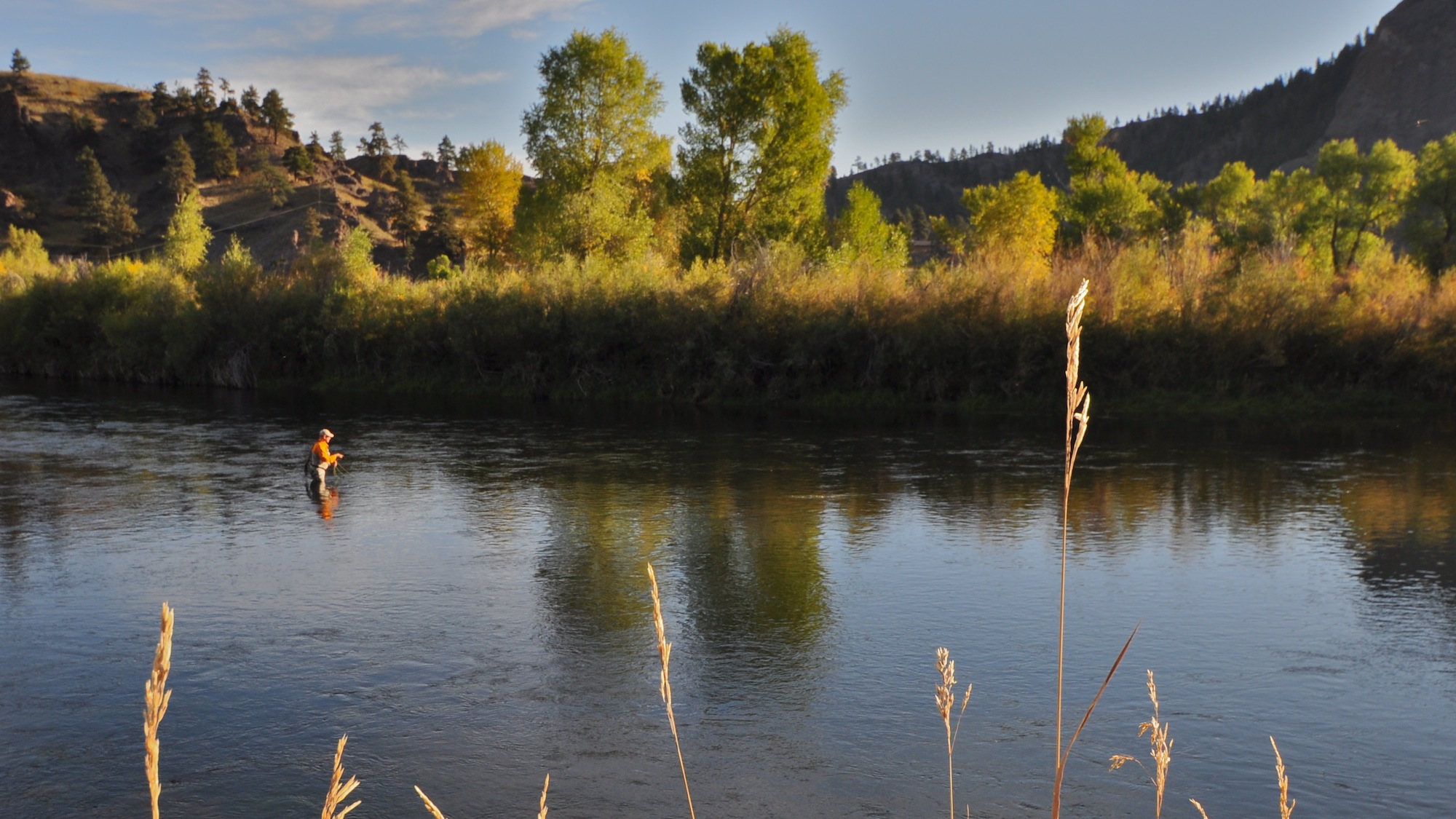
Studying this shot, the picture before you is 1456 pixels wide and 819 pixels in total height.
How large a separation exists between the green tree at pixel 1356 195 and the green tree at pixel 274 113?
436 ft

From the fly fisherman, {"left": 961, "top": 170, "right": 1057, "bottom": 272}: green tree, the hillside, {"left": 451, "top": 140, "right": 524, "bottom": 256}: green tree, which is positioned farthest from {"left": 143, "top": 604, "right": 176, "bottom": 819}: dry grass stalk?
the hillside

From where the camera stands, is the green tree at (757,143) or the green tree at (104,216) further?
the green tree at (104,216)

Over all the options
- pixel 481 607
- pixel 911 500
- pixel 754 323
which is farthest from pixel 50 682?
pixel 754 323

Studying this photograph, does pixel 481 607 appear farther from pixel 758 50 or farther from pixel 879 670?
pixel 758 50

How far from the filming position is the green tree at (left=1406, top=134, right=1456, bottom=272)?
55.9 metres

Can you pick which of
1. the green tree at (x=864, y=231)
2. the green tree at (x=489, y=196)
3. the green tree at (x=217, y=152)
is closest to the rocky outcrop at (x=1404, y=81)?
the green tree at (x=864, y=231)

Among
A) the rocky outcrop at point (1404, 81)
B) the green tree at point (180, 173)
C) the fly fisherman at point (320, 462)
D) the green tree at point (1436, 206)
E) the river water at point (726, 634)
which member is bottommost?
the river water at point (726, 634)

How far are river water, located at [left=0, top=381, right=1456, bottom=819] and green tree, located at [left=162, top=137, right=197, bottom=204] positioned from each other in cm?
11733

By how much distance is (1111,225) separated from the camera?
71.4m

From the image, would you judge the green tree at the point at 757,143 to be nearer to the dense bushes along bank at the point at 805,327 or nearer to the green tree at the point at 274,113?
the dense bushes along bank at the point at 805,327

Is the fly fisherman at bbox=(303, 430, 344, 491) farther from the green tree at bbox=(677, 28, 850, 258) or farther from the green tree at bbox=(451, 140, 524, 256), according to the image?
the green tree at bbox=(451, 140, 524, 256)

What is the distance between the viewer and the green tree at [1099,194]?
7156 cm

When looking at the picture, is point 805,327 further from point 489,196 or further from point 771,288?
point 489,196

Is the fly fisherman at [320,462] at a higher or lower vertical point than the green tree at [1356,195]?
lower
